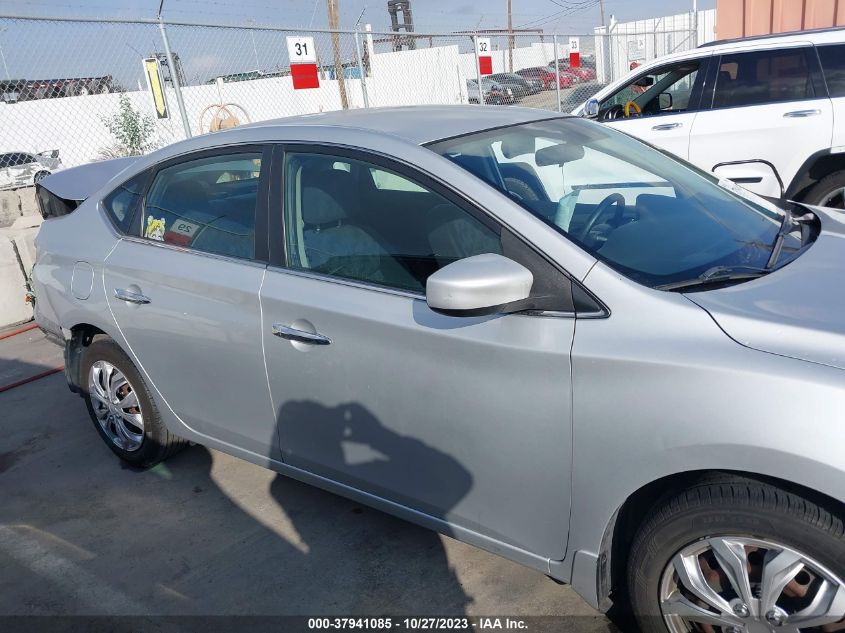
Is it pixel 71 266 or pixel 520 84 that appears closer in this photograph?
pixel 71 266

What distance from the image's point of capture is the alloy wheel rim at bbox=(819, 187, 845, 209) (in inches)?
231

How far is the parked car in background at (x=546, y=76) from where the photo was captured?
1827 centimetres

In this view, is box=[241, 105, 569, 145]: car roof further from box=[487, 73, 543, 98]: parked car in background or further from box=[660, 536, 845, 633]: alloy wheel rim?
box=[487, 73, 543, 98]: parked car in background

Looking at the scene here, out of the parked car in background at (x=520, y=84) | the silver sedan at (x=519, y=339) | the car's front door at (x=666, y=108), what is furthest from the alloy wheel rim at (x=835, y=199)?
the parked car in background at (x=520, y=84)

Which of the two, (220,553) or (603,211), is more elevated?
(603,211)

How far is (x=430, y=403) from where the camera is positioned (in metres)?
2.41

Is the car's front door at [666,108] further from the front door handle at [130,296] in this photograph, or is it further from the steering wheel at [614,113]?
the front door handle at [130,296]

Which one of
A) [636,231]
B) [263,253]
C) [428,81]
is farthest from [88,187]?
[428,81]

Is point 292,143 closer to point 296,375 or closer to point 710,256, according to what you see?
point 296,375

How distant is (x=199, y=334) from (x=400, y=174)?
1134mm

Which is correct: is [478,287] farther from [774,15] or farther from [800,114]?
[774,15]

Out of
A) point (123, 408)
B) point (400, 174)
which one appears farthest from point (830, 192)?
point (123, 408)

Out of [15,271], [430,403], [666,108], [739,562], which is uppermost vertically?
[666,108]

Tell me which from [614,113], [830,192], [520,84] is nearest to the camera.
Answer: [830,192]
